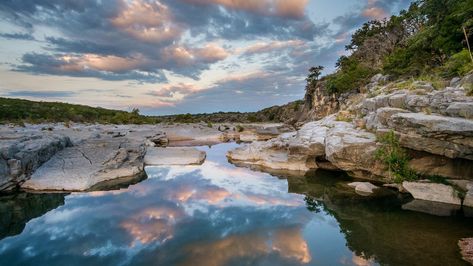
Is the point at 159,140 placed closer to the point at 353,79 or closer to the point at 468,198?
the point at 468,198

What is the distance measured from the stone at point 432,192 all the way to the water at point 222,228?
110 centimetres

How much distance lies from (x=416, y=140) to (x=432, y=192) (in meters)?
2.80

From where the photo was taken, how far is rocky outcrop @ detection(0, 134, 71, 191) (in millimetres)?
15898

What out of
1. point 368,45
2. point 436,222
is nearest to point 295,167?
point 436,222

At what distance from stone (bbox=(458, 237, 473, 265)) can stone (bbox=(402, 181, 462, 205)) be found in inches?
176

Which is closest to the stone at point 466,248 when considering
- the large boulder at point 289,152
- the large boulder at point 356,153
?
the large boulder at point 356,153

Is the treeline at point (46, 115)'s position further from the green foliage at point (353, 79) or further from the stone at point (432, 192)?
the stone at point (432, 192)

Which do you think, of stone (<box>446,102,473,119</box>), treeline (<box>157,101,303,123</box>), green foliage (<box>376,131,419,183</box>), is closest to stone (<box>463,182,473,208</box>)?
green foliage (<box>376,131,419,183</box>)

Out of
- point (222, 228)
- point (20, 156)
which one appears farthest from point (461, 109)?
point (20, 156)

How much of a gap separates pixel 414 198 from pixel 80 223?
15.9 metres

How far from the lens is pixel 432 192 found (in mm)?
→ 14641

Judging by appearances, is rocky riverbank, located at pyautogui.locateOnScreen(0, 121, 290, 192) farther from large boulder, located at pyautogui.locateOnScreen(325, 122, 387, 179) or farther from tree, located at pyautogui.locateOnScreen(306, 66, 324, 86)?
tree, located at pyautogui.locateOnScreen(306, 66, 324, 86)

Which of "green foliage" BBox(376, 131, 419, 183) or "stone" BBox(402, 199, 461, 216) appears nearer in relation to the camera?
"stone" BBox(402, 199, 461, 216)

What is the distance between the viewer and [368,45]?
57781 millimetres
